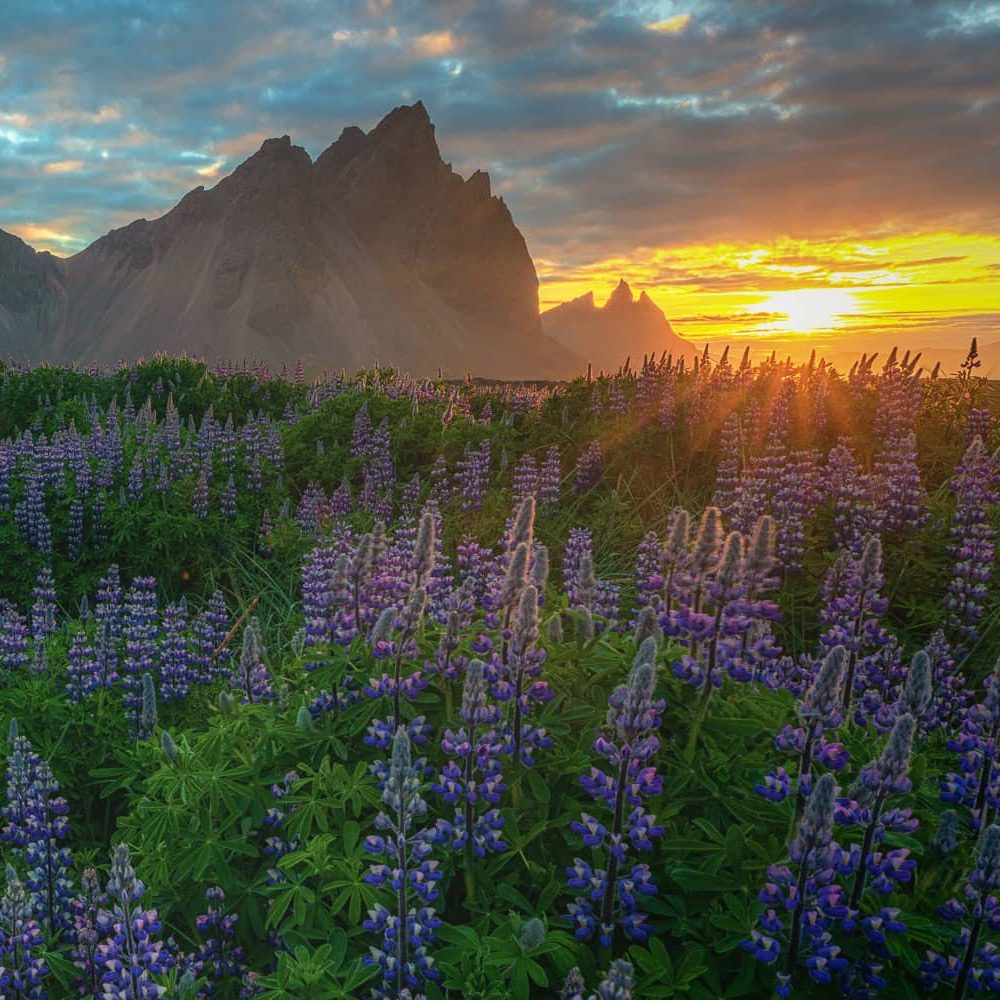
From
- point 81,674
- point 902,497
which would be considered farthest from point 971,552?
point 81,674

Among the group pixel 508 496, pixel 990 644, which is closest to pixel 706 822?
pixel 990 644

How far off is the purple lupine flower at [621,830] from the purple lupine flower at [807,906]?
14.1 inches

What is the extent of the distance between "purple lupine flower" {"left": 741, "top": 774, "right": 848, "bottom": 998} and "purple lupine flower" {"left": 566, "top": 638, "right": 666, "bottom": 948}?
0.36 meters

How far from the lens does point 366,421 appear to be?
10.6 metres

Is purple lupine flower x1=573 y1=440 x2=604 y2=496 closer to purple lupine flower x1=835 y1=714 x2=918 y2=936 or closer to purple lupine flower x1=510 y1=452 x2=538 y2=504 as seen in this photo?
purple lupine flower x1=510 y1=452 x2=538 y2=504

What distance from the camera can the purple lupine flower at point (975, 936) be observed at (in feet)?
7.48

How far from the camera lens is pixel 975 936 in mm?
2342

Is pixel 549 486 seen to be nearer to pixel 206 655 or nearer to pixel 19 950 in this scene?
pixel 206 655

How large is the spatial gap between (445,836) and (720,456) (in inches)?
283

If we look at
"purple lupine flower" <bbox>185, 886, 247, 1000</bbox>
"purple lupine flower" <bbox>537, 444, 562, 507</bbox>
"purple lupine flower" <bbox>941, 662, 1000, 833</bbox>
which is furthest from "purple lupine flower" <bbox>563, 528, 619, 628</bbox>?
"purple lupine flower" <bbox>537, 444, 562, 507</bbox>

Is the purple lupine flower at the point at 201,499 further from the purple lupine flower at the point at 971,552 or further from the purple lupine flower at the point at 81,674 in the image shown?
the purple lupine flower at the point at 971,552

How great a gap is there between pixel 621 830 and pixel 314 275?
6119 inches

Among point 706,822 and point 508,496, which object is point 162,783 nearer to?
point 706,822

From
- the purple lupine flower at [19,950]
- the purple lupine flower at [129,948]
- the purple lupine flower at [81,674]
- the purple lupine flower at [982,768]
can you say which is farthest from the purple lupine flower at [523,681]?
the purple lupine flower at [81,674]
